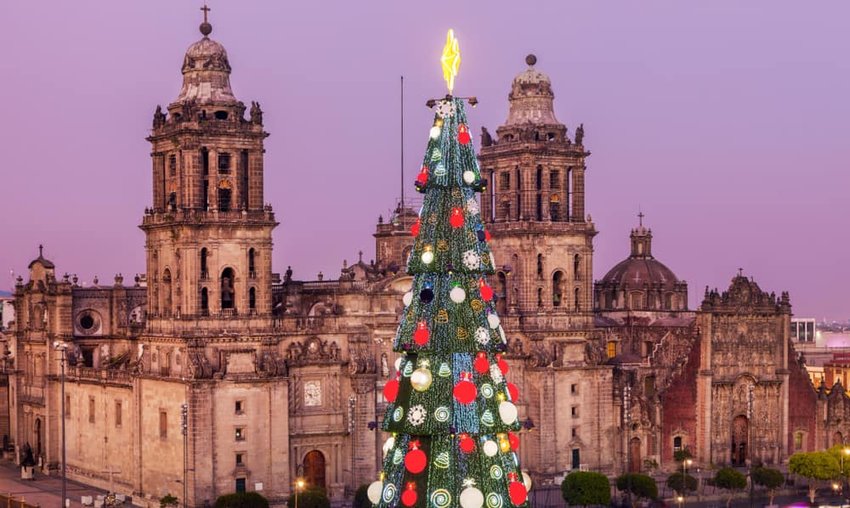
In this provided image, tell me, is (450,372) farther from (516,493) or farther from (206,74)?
(206,74)

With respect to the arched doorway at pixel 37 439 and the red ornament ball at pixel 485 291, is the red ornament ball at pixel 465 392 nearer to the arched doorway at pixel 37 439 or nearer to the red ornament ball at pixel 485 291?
Result: the red ornament ball at pixel 485 291

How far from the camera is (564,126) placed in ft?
A: 289

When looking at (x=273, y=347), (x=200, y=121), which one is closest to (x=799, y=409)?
(x=273, y=347)

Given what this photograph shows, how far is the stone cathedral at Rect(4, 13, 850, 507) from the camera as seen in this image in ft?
249

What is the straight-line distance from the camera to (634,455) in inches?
3551

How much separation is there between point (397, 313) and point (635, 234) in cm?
3435

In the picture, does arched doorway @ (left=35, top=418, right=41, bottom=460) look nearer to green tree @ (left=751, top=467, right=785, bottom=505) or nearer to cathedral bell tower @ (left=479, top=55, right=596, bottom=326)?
cathedral bell tower @ (left=479, top=55, right=596, bottom=326)

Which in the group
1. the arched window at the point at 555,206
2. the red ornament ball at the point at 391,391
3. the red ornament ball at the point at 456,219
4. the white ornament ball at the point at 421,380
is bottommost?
the red ornament ball at the point at 391,391

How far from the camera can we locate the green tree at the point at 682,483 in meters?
81.1

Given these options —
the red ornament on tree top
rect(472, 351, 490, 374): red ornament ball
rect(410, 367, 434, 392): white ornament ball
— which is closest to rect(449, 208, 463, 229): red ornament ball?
rect(472, 351, 490, 374): red ornament ball

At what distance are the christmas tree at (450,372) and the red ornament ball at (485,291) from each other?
0.08 ft

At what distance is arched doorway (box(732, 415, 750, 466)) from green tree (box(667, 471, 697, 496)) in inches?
495

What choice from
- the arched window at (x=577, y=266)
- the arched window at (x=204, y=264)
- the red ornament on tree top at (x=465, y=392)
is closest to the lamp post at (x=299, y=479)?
the arched window at (x=204, y=264)

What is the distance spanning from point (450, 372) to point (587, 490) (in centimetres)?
3748
